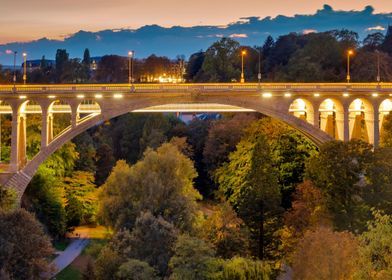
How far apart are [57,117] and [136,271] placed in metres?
32.9

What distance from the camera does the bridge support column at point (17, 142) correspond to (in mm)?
41062

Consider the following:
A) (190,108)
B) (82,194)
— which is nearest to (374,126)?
(190,108)

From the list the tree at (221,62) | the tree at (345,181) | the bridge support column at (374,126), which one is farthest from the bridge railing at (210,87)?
the tree at (221,62)

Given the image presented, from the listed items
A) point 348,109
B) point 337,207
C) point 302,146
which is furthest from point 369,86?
point 337,207

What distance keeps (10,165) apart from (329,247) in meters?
26.1

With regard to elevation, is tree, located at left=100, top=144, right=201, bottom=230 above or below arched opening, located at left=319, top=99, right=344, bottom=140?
below

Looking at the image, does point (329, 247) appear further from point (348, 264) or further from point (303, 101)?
point (303, 101)

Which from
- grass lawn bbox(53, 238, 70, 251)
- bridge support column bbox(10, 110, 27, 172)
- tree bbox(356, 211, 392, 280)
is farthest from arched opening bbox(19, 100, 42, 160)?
tree bbox(356, 211, 392, 280)

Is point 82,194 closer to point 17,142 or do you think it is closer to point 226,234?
point 17,142

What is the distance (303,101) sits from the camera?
148 ft

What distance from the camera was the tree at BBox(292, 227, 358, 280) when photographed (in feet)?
72.5

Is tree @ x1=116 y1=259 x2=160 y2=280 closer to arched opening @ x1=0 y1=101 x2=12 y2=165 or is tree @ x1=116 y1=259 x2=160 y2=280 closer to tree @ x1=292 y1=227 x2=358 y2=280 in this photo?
tree @ x1=292 y1=227 x2=358 y2=280

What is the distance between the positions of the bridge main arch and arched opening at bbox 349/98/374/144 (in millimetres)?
3201

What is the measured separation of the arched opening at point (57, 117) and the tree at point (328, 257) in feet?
79.2
